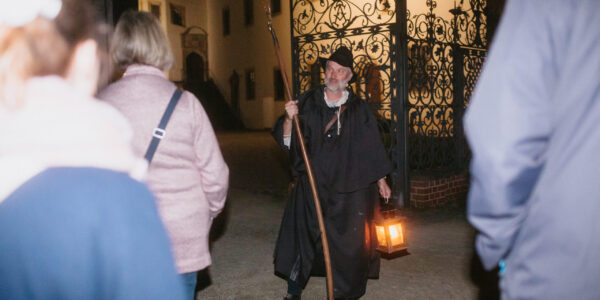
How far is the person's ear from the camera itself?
1218 millimetres

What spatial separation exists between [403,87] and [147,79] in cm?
539

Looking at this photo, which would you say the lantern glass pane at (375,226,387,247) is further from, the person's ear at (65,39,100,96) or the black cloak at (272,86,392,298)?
the person's ear at (65,39,100,96)

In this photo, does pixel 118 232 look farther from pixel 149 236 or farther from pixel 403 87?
pixel 403 87

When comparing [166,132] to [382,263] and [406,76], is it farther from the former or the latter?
[406,76]

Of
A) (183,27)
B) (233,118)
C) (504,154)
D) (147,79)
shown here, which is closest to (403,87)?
(147,79)

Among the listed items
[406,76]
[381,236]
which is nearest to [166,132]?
[381,236]

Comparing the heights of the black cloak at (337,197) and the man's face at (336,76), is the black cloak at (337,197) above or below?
below

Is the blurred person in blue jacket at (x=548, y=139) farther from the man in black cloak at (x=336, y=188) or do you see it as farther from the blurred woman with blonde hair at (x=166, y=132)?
the man in black cloak at (x=336, y=188)

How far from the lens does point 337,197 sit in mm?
4008

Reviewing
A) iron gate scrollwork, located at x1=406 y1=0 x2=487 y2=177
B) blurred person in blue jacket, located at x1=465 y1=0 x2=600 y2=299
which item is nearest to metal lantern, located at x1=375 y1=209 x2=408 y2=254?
blurred person in blue jacket, located at x1=465 y1=0 x2=600 y2=299

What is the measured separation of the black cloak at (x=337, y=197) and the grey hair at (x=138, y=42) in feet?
6.26

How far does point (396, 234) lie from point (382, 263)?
0.86m

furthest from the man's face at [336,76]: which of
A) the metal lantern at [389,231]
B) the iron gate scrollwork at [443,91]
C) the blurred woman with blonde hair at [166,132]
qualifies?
the iron gate scrollwork at [443,91]

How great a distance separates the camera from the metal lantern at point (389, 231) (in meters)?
4.22
